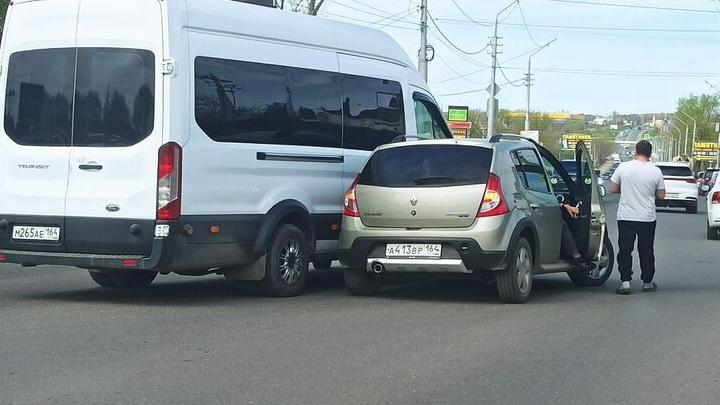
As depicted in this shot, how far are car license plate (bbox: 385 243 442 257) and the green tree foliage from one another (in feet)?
512

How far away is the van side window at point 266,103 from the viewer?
10.0 meters

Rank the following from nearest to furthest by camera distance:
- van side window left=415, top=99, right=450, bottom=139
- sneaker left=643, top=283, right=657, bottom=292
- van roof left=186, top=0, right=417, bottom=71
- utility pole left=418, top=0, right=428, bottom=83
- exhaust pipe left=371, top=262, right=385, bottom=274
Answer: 1. van roof left=186, top=0, right=417, bottom=71
2. exhaust pipe left=371, top=262, right=385, bottom=274
3. sneaker left=643, top=283, right=657, bottom=292
4. van side window left=415, top=99, right=450, bottom=139
5. utility pole left=418, top=0, right=428, bottom=83

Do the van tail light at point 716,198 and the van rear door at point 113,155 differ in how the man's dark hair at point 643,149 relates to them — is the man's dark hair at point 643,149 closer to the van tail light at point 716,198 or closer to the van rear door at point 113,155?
the van rear door at point 113,155

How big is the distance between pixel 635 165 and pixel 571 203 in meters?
0.80

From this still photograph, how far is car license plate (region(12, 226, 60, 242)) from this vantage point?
9898 mm

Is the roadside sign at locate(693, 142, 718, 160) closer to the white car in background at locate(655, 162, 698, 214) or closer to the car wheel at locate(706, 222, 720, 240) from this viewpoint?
the white car in background at locate(655, 162, 698, 214)

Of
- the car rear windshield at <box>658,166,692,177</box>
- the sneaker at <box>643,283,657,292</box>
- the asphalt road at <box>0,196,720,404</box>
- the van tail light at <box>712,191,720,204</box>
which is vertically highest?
the car rear windshield at <box>658,166,692,177</box>

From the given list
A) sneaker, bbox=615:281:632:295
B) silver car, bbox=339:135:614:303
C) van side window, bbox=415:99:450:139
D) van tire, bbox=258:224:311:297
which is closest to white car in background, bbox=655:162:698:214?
van side window, bbox=415:99:450:139

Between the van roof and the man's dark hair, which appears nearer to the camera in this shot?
the van roof

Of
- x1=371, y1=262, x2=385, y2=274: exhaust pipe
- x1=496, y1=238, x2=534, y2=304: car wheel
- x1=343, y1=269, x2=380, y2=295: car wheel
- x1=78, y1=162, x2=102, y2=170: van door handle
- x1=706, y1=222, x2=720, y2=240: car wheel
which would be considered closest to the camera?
x1=78, y1=162, x2=102, y2=170: van door handle

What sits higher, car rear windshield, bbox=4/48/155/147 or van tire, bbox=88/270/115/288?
car rear windshield, bbox=4/48/155/147

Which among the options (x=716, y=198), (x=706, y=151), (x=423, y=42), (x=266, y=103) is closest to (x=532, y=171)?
(x=266, y=103)

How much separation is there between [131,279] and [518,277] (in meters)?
4.05

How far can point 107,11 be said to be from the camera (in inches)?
387
